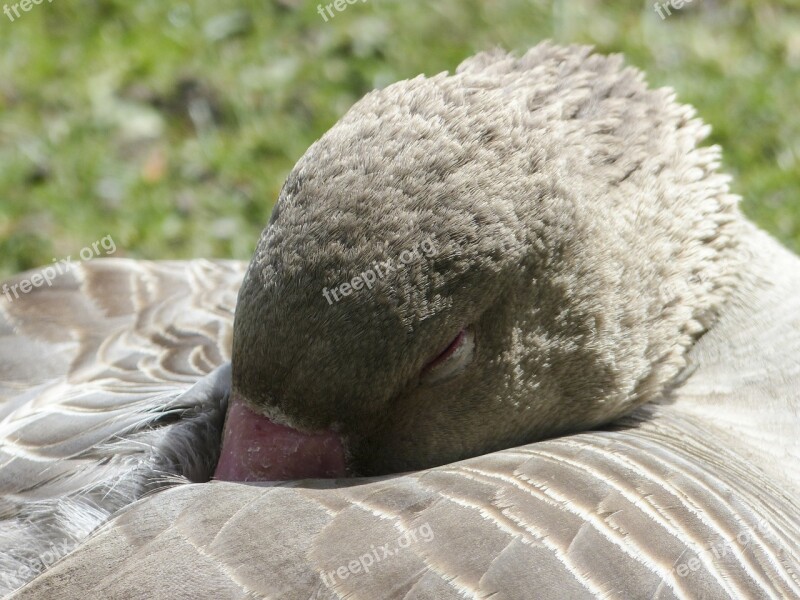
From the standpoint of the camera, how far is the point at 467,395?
3.49 m

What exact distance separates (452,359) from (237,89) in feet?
15.4

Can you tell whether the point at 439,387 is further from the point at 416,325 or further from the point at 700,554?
the point at 700,554

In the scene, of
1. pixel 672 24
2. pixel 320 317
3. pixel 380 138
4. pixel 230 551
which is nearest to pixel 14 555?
pixel 230 551

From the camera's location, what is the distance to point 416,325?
316cm

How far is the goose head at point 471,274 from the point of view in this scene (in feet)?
10.1

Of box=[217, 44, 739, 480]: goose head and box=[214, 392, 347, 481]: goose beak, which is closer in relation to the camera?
box=[217, 44, 739, 480]: goose head

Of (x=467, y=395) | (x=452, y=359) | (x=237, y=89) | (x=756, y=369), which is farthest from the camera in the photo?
(x=237, y=89)

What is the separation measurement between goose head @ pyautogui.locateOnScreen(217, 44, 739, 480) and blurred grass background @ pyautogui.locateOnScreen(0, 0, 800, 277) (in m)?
2.93

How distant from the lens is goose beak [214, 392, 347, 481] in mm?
3289

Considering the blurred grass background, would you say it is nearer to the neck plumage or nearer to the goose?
the neck plumage

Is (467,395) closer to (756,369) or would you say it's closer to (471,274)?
(471,274)

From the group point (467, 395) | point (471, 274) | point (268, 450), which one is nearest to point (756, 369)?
point (467, 395)

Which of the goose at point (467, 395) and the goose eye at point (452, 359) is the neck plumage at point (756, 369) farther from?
the goose eye at point (452, 359)

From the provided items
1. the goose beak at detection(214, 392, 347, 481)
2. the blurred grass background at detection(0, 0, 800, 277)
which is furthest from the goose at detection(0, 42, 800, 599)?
the blurred grass background at detection(0, 0, 800, 277)
